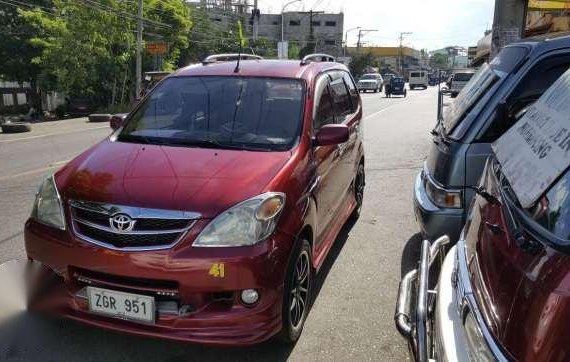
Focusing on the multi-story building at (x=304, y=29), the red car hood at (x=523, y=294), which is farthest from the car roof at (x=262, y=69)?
the multi-story building at (x=304, y=29)

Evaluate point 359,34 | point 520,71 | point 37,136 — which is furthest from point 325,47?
point 520,71

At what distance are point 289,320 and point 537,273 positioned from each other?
1.94m

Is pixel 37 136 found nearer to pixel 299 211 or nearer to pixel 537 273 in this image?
pixel 299 211

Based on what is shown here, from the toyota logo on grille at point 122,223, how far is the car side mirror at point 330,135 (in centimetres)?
158

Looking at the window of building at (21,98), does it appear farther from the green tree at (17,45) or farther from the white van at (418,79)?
the white van at (418,79)

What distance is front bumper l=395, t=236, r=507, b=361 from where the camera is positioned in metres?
1.92

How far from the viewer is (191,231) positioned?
9.76 ft

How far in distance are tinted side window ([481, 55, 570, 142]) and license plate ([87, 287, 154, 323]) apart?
2.66m

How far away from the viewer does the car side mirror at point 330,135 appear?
13.2 ft

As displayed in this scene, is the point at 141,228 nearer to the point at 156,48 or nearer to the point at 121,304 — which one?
the point at 121,304

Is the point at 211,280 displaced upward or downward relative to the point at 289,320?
upward

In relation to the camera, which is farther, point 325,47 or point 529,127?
point 325,47

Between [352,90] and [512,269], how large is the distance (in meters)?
4.65

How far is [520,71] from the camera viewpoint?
3963mm
